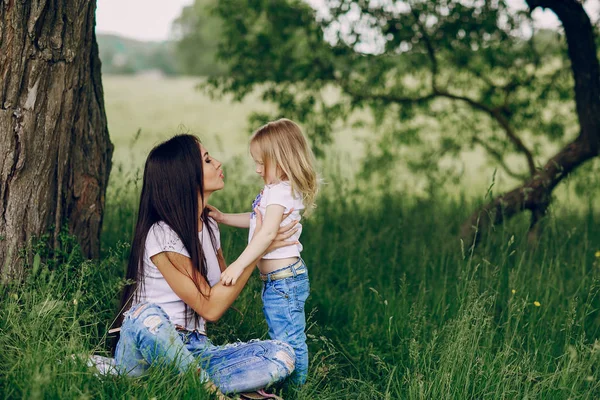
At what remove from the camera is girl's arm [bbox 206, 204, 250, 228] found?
11.2 feet

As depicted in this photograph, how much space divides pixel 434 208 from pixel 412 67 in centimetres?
157

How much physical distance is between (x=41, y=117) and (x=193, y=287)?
45.4 inches

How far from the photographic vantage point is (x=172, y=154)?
3.15 m

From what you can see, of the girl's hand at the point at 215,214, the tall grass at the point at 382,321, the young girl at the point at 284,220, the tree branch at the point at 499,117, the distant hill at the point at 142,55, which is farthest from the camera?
the distant hill at the point at 142,55

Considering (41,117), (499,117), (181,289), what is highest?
(499,117)

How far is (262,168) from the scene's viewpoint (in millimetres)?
3271

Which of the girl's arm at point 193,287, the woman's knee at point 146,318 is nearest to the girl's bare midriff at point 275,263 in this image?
the girl's arm at point 193,287

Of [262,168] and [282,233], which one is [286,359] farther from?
[262,168]

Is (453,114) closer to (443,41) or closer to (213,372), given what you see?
(443,41)

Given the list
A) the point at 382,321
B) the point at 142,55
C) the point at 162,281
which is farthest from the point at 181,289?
the point at 142,55

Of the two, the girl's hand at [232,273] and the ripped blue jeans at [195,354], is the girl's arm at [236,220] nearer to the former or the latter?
the girl's hand at [232,273]

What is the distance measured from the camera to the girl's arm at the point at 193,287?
118 inches

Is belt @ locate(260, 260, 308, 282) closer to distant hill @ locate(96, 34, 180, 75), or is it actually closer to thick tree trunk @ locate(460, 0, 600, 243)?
thick tree trunk @ locate(460, 0, 600, 243)

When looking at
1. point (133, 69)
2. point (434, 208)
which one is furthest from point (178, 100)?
point (133, 69)
